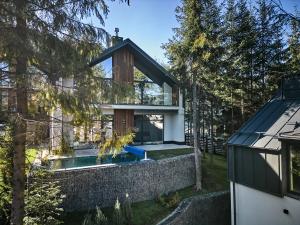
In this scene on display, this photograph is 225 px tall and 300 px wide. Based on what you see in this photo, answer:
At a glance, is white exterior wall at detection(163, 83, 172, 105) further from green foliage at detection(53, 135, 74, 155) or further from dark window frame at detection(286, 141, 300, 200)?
green foliage at detection(53, 135, 74, 155)

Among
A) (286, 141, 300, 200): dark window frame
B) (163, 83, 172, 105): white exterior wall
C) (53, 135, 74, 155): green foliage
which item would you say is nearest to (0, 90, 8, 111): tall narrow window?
(53, 135, 74, 155): green foliage

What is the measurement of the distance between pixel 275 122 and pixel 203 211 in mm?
6081

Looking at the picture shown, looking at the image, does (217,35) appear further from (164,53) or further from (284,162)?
(284,162)

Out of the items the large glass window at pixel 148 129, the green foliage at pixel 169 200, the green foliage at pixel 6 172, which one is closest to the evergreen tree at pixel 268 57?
the large glass window at pixel 148 129

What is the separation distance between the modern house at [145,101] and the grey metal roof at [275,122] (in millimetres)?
8463

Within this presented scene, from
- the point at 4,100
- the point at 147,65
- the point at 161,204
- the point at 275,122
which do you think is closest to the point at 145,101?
the point at 147,65

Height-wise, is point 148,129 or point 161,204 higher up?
point 148,129

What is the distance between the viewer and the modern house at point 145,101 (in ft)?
66.5

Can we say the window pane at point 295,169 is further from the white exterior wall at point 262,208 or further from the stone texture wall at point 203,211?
the stone texture wall at point 203,211

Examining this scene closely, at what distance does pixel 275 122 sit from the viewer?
11758 mm

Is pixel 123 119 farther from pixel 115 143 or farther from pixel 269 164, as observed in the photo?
pixel 115 143

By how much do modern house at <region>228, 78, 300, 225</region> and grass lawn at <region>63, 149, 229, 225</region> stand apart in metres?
3.32

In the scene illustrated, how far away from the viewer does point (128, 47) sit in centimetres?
2092

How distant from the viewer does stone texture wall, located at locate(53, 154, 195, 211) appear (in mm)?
11672
